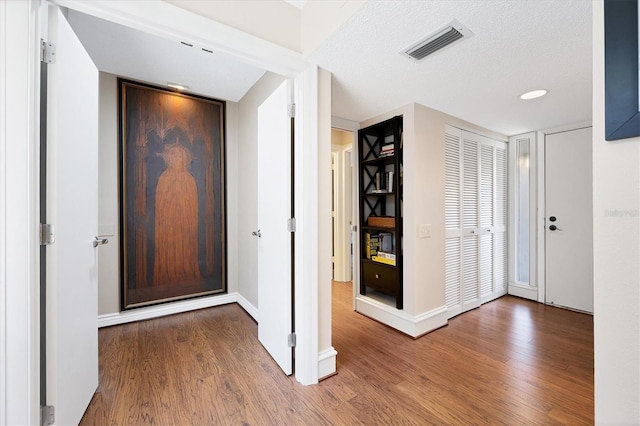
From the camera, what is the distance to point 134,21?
1.28m

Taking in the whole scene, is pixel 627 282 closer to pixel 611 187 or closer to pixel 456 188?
pixel 611 187

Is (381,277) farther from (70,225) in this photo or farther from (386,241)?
(70,225)

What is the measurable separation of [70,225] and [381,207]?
263 centimetres

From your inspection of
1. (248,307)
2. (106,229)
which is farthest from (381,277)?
(106,229)

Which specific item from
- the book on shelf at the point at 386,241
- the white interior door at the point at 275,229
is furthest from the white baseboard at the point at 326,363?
the book on shelf at the point at 386,241

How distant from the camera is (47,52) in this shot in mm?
1149

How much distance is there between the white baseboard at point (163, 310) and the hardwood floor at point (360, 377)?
3.7 inches

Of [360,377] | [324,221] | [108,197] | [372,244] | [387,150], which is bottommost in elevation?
[360,377]

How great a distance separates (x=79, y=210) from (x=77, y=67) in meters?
0.75

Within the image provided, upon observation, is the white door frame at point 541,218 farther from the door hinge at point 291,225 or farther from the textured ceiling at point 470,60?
the door hinge at point 291,225

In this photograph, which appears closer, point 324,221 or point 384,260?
point 324,221

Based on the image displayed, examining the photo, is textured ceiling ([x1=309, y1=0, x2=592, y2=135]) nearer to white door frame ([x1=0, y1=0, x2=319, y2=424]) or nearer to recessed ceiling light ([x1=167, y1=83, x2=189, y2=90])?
white door frame ([x1=0, y1=0, x2=319, y2=424])

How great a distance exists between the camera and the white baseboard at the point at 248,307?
9.13 ft

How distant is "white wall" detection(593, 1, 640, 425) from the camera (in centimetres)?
75
